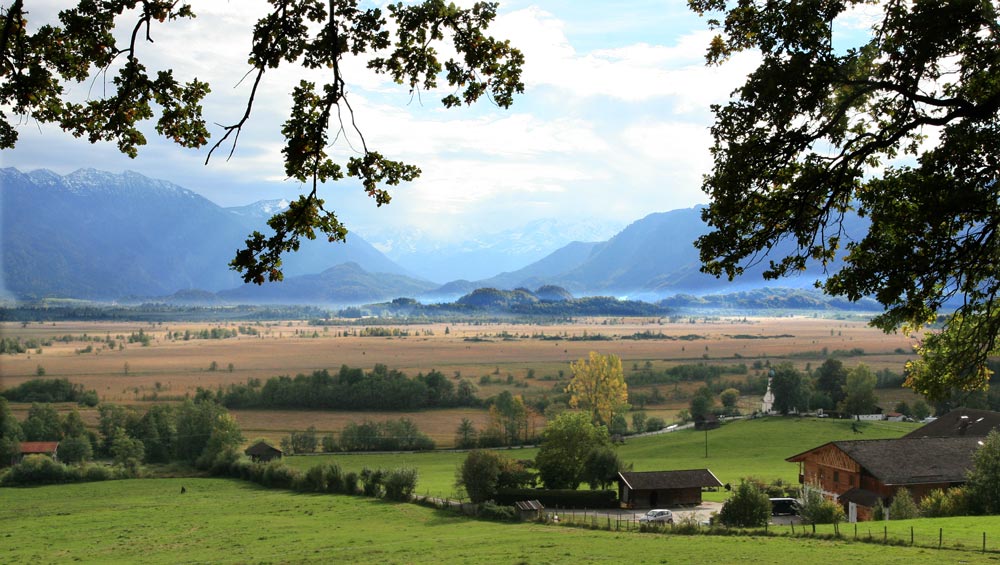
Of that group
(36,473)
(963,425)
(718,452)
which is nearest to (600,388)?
(718,452)

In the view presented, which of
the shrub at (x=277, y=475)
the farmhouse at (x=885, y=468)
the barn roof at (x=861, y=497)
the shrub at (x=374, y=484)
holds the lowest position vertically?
the shrub at (x=277, y=475)

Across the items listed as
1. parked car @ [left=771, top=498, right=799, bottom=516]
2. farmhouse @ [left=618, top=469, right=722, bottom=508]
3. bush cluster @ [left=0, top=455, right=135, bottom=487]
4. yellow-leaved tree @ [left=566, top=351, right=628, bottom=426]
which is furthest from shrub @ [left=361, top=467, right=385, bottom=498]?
yellow-leaved tree @ [left=566, top=351, right=628, bottom=426]

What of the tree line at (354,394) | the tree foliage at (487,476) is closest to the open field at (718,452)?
the tree foliage at (487,476)

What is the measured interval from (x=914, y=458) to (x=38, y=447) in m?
Answer: 62.6

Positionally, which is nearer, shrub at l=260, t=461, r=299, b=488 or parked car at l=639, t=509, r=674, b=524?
parked car at l=639, t=509, r=674, b=524

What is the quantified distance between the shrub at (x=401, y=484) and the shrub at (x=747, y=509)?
735 inches

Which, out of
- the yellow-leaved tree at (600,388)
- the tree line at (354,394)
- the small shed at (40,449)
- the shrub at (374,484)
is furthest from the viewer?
the tree line at (354,394)

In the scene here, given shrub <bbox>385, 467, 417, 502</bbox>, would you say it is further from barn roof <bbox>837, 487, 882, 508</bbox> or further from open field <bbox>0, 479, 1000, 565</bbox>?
barn roof <bbox>837, 487, 882, 508</bbox>

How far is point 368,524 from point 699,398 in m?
44.2

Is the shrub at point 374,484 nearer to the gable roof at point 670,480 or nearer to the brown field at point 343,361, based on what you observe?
the gable roof at point 670,480

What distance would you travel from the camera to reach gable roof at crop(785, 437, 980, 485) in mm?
36781

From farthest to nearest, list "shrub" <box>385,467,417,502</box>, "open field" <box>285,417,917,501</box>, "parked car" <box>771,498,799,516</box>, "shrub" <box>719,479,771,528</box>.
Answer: "open field" <box>285,417,917,501</box> < "shrub" <box>385,467,417,502</box> < "parked car" <box>771,498,799,516</box> < "shrub" <box>719,479,771,528</box>

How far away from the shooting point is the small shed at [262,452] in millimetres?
59963

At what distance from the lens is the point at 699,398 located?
242 feet
